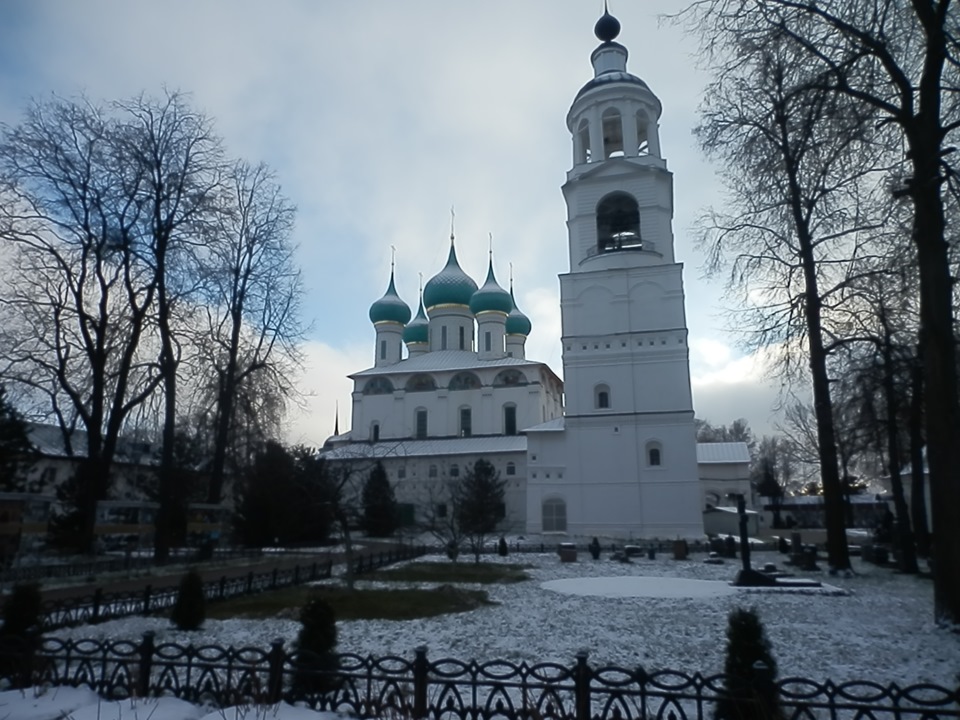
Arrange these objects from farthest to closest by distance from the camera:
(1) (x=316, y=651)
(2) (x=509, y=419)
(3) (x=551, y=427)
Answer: (2) (x=509, y=419) → (3) (x=551, y=427) → (1) (x=316, y=651)

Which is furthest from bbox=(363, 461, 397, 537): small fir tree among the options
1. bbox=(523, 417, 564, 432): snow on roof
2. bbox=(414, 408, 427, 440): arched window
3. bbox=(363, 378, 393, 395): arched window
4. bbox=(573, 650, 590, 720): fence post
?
bbox=(573, 650, 590, 720): fence post

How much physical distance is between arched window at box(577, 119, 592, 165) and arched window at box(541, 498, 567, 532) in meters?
18.4

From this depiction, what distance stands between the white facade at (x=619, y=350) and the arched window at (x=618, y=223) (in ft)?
0.18

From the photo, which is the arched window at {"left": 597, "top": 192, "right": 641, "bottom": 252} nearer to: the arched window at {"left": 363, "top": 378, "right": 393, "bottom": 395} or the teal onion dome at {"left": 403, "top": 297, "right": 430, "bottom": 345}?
the arched window at {"left": 363, "top": 378, "right": 393, "bottom": 395}

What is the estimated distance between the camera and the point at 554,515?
119 ft

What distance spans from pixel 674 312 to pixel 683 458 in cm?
746

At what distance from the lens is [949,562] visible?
9.48 m

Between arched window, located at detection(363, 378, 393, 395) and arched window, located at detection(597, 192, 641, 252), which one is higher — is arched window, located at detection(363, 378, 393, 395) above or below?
below

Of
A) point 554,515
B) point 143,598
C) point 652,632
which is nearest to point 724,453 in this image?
point 554,515

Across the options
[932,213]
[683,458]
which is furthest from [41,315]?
[683,458]

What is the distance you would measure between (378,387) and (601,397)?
20.4 meters

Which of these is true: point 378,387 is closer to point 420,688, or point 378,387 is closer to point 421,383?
point 421,383

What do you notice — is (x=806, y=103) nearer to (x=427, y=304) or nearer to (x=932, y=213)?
(x=932, y=213)

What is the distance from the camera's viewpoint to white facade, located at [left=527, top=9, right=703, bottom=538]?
34.0 metres
